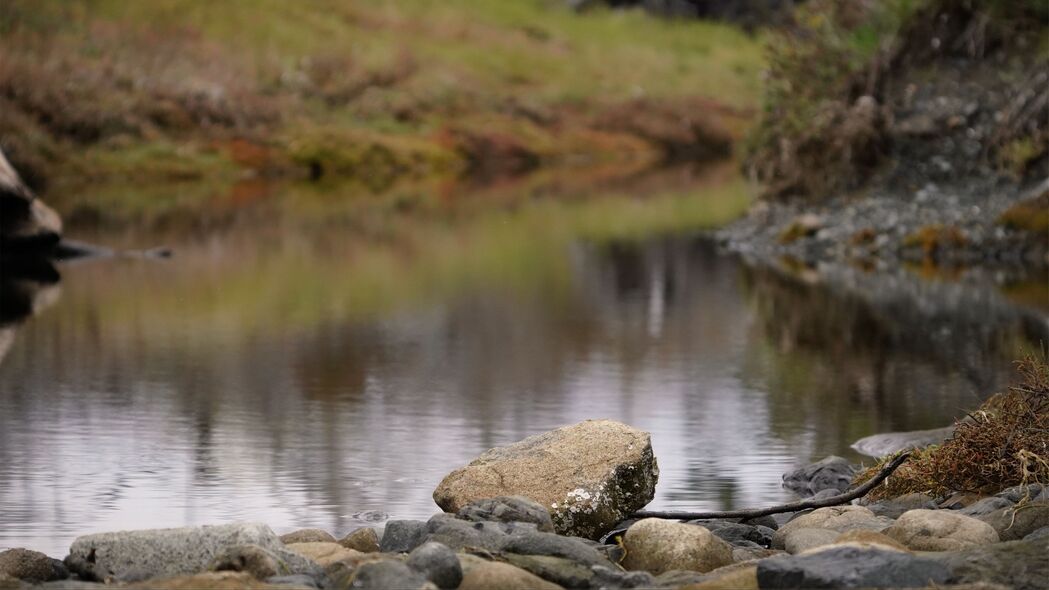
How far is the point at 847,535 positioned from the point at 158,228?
61.4 ft

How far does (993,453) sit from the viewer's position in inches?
292

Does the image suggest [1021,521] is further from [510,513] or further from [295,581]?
[295,581]

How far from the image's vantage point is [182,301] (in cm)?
1602

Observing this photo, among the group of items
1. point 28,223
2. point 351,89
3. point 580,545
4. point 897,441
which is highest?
point 580,545

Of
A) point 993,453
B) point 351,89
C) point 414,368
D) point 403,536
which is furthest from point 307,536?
point 351,89

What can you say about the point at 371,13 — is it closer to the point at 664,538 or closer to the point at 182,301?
the point at 182,301

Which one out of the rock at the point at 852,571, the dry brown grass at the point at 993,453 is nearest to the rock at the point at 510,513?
the rock at the point at 852,571

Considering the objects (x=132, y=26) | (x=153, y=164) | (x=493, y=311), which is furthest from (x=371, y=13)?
(x=493, y=311)

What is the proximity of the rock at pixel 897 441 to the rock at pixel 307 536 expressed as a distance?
3.26 m

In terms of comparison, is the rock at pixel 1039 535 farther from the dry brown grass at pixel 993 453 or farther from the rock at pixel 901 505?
the rock at pixel 901 505

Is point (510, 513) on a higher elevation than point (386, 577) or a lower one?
lower

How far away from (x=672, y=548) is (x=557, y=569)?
0.63 metres

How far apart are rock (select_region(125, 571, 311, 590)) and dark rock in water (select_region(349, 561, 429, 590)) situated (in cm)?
18

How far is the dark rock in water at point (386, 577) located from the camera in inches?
225
